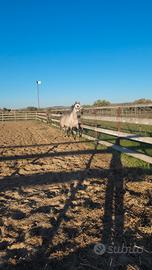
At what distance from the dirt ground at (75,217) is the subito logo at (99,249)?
0.01 metres

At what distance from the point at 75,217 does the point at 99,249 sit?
2.77 ft

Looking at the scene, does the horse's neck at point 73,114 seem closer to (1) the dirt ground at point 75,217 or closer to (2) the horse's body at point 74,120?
(2) the horse's body at point 74,120

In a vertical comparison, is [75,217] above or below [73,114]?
below

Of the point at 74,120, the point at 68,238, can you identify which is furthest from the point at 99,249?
the point at 74,120

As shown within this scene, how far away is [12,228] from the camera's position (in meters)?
3.24

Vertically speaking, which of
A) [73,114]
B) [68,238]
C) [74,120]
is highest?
[73,114]

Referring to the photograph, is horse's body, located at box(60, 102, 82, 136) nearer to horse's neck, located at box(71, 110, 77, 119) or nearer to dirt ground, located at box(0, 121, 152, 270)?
horse's neck, located at box(71, 110, 77, 119)

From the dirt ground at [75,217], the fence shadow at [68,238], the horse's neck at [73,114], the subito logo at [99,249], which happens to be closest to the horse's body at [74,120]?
the horse's neck at [73,114]

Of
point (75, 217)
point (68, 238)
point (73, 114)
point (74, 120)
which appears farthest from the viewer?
point (73, 114)

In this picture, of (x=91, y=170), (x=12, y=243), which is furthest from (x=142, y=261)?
(x=91, y=170)

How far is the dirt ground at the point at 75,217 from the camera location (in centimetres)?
254

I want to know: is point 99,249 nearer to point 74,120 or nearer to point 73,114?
point 74,120

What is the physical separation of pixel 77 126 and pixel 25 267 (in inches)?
408

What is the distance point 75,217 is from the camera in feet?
11.4
